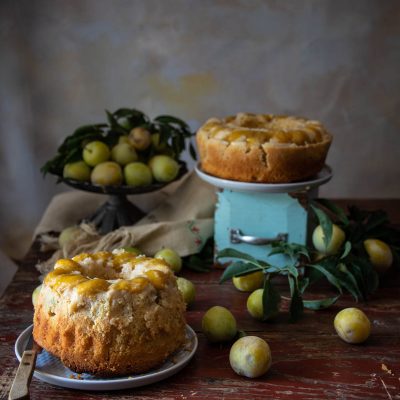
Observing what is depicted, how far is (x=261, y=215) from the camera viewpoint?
152 cm

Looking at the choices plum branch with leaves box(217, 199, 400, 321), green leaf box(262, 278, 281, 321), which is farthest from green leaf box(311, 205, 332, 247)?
green leaf box(262, 278, 281, 321)

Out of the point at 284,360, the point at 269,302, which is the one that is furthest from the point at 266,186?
the point at 284,360

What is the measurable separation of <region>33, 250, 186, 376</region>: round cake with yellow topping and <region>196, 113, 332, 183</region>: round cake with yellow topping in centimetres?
49

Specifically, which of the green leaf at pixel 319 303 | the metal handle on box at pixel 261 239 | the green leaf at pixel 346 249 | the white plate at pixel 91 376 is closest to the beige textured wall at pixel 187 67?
the metal handle on box at pixel 261 239

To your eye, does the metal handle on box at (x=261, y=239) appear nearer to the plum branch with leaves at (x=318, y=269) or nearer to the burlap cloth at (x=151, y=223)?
the plum branch with leaves at (x=318, y=269)

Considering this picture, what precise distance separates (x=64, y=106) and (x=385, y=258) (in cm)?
138

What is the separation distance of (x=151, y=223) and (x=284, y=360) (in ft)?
2.28

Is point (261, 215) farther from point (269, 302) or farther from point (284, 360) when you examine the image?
point (284, 360)

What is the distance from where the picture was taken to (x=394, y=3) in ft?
7.69

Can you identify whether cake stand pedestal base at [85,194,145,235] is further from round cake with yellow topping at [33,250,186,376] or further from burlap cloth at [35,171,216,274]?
round cake with yellow topping at [33,250,186,376]

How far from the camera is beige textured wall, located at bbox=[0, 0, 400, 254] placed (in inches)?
91.7

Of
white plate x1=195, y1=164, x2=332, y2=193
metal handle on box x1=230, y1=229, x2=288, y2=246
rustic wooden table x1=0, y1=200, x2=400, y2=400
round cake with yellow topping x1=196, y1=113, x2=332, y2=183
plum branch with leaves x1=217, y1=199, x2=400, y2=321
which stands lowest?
→ rustic wooden table x1=0, y1=200, x2=400, y2=400

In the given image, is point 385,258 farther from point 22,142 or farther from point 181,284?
point 22,142

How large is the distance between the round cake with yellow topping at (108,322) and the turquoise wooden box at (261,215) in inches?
19.3
